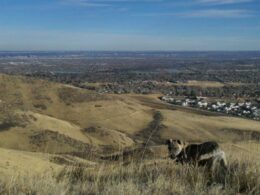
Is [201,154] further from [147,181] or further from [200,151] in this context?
[147,181]

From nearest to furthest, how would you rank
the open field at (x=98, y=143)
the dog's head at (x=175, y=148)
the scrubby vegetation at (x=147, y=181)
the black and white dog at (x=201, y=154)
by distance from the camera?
the scrubby vegetation at (x=147, y=181) → the open field at (x=98, y=143) → the black and white dog at (x=201, y=154) → the dog's head at (x=175, y=148)

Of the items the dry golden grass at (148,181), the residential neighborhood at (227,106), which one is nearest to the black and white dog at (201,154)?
the dry golden grass at (148,181)

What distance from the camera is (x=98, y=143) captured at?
4309cm

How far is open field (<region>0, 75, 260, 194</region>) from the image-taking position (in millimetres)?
7230

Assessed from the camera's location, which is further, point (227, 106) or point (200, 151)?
point (227, 106)

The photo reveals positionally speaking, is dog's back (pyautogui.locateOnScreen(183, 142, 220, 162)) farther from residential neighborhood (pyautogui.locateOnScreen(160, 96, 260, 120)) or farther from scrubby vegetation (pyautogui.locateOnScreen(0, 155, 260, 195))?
residential neighborhood (pyautogui.locateOnScreen(160, 96, 260, 120))

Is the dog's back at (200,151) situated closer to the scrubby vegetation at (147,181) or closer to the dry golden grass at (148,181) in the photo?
the dry golden grass at (148,181)

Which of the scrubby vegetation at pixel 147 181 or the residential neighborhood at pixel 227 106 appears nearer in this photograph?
the scrubby vegetation at pixel 147 181

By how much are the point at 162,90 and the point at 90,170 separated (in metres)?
110

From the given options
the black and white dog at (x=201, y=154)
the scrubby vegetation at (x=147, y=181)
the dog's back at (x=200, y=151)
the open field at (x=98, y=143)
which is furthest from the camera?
the dog's back at (x=200, y=151)

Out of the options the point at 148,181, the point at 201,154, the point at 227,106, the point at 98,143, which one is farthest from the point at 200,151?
the point at 227,106

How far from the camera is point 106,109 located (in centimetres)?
6303

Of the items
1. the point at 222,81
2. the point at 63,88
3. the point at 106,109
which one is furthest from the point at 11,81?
the point at 222,81

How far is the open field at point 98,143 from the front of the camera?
285 inches
